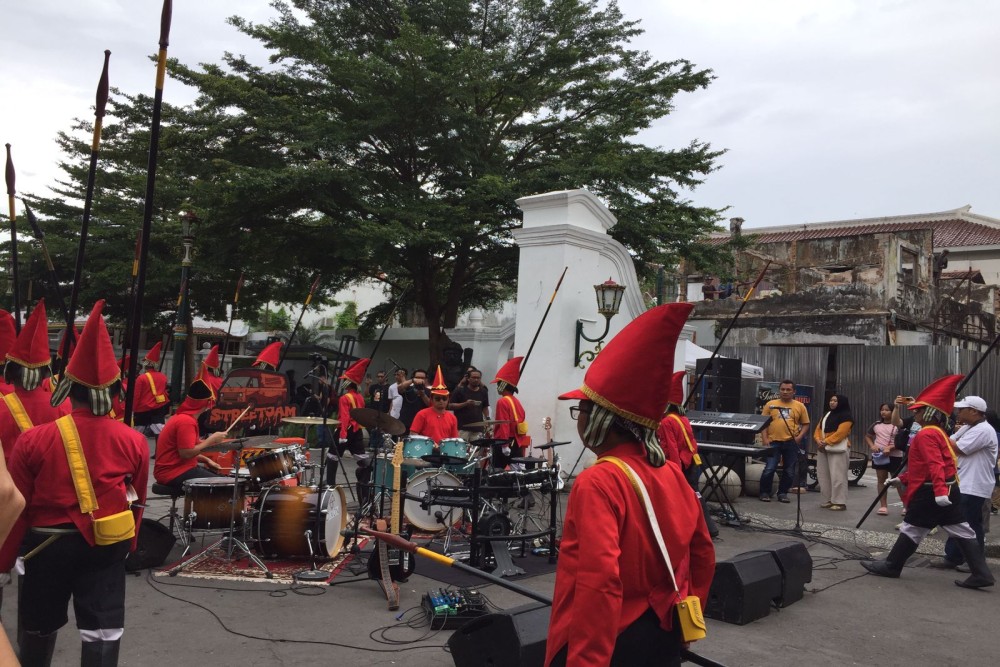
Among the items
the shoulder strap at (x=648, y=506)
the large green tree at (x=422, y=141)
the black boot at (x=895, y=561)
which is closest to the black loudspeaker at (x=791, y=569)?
the black boot at (x=895, y=561)

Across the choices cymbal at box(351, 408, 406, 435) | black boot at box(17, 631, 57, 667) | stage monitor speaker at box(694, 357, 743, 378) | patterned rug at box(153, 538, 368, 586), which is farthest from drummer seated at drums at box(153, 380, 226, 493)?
stage monitor speaker at box(694, 357, 743, 378)

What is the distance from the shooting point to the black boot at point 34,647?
398cm

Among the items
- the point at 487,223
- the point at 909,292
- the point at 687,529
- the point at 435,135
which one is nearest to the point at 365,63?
the point at 435,135

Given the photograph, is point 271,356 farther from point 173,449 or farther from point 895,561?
point 895,561

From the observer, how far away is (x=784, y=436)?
12414 millimetres

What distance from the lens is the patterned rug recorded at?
712 centimetres

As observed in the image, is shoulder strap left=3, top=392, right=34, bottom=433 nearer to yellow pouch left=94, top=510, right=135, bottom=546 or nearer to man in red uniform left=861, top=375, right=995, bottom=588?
yellow pouch left=94, top=510, right=135, bottom=546

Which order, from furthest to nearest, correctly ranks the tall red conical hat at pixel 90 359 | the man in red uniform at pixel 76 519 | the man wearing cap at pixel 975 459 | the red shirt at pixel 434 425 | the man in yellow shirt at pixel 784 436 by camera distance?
the man in yellow shirt at pixel 784 436 → the red shirt at pixel 434 425 → the man wearing cap at pixel 975 459 → the tall red conical hat at pixel 90 359 → the man in red uniform at pixel 76 519

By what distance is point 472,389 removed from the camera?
12.5 metres

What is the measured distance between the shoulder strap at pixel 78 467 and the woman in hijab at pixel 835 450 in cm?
1057

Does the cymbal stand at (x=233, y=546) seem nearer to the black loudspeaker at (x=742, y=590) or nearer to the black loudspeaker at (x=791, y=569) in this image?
the black loudspeaker at (x=742, y=590)

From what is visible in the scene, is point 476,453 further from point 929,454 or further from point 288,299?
point 288,299

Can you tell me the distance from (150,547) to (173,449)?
990 millimetres

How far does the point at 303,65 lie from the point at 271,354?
30.2ft
